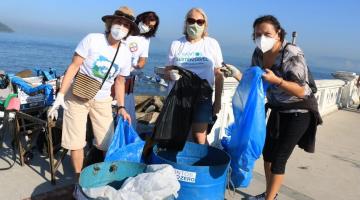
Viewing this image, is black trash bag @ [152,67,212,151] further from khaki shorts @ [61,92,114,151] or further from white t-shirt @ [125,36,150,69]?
white t-shirt @ [125,36,150,69]

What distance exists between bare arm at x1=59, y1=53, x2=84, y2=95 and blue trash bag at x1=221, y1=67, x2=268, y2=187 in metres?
1.40

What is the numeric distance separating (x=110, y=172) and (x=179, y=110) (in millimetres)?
918

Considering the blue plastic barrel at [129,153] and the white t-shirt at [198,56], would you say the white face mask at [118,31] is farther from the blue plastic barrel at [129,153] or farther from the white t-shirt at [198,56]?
the blue plastic barrel at [129,153]

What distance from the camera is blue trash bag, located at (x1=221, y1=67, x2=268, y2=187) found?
2.97 metres

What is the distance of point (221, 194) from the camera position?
3.03 m

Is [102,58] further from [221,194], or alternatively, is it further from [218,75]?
[221,194]

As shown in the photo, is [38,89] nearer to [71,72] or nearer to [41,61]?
[71,72]

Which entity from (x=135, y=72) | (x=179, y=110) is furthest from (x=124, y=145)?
(x=135, y=72)

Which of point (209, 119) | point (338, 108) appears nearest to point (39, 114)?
point (209, 119)

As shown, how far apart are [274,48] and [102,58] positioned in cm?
147

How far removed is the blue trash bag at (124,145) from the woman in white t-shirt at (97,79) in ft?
0.40

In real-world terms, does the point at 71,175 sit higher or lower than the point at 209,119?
lower

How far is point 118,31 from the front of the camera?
3.22 meters

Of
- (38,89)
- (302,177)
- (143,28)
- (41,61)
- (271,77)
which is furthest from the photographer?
(41,61)
